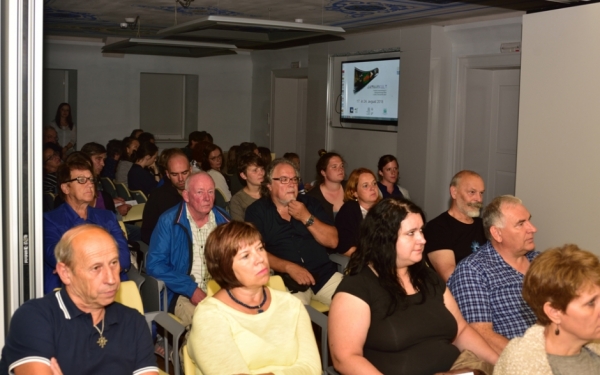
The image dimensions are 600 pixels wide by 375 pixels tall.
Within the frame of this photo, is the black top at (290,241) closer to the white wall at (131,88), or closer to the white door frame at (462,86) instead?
the white door frame at (462,86)

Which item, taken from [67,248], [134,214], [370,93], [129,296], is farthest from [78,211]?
[370,93]

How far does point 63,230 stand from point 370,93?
239 inches

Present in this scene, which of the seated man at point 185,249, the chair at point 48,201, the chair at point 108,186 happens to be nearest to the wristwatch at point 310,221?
the seated man at point 185,249

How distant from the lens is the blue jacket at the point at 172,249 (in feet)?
13.0

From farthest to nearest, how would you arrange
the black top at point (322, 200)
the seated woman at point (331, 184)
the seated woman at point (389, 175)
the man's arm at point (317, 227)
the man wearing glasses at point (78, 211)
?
the seated woman at point (389, 175) < the seated woman at point (331, 184) < the black top at point (322, 200) < the man's arm at point (317, 227) < the man wearing glasses at point (78, 211)

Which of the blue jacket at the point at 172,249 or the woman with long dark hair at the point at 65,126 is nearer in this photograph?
the blue jacket at the point at 172,249

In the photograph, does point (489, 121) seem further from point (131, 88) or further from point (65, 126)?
point (65, 126)

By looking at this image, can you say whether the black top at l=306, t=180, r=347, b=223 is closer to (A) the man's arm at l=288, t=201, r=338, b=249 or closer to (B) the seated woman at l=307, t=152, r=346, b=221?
(B) the seated woman at l=307, t=152, r=346, b=221

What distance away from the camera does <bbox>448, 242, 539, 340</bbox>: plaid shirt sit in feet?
10.6

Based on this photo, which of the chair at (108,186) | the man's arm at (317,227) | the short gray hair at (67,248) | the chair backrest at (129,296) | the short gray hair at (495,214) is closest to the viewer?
the short gray hair at (67,248)

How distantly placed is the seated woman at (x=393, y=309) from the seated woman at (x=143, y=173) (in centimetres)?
456

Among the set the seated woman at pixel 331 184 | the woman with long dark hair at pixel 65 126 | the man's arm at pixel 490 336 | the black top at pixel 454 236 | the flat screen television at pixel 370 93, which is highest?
the flat screen television at pixel 370 93

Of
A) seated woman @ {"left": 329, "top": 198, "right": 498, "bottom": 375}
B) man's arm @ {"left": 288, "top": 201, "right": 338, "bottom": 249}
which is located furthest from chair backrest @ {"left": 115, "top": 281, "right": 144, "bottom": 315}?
man's arm @ {"left": 288, "top": 201, "right": 338, "bottom": 249}

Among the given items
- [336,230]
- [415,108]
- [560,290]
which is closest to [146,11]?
[415,108]
